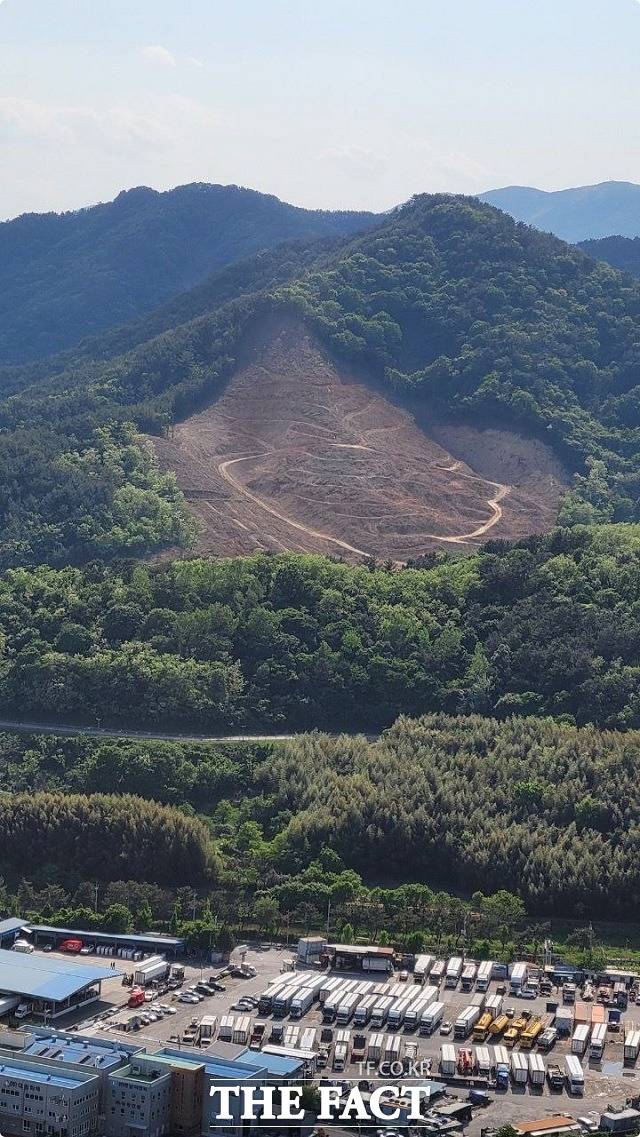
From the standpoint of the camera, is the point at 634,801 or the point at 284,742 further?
the point at 284,742

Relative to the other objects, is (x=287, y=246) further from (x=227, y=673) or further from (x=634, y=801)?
(x=634, y=801)

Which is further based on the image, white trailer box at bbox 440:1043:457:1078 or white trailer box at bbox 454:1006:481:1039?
white trailer box at bbox 454:1006:481:1039

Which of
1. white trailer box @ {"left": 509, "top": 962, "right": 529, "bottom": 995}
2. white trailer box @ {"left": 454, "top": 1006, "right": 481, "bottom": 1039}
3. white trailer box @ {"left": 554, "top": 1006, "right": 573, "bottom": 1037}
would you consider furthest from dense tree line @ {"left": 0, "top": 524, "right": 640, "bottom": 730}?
white trailer box @ {"left": 454, "top": 1006, "right": 481, "bottom": 1039}

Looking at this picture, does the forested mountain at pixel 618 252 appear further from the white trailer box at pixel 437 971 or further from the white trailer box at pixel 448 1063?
the white trailer box at pixel 448 1063

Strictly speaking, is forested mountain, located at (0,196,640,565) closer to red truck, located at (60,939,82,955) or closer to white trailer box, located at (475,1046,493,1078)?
red truck, located at (60,939,82,955)

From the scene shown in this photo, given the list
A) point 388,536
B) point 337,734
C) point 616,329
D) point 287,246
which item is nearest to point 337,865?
point 337,734
